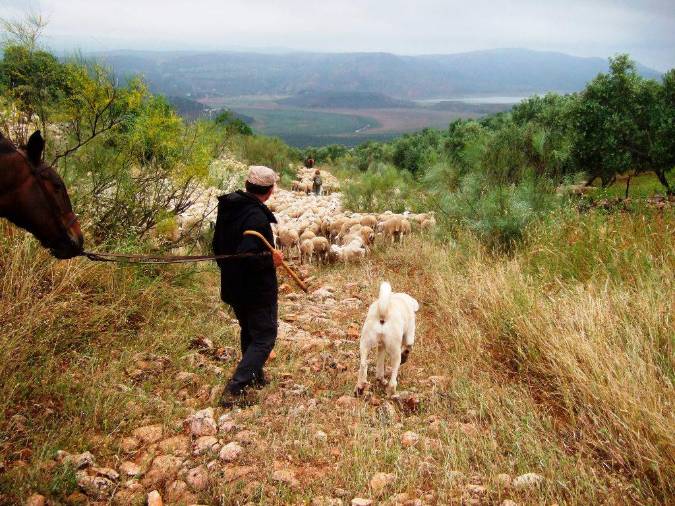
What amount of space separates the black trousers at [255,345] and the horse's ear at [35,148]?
1.84 m

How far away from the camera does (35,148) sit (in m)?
2.80

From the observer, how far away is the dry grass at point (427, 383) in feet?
8.96

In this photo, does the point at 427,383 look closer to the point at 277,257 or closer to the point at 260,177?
the point at 277,257

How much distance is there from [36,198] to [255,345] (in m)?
1.89

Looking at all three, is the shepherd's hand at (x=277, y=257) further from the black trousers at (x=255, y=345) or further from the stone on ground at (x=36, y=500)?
the stone on ground at (x=36, y=500)

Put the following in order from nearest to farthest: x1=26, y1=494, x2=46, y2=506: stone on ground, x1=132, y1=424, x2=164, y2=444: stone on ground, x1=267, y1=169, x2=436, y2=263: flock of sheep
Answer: x1=26, y1=494, x2=46, y2=506: stone on ground < x1=132, y1=424, x2=164, y2=444: stone on ground < x1=267, y1=169, x2=436, y2=263: flock of sheep

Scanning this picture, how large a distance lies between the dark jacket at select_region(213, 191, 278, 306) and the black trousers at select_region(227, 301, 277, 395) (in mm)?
76

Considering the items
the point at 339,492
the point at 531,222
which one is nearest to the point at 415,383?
the point at 339,492

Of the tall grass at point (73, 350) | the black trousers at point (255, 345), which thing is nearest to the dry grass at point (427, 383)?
the tall grass at point (73, 350)

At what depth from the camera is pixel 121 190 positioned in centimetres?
581

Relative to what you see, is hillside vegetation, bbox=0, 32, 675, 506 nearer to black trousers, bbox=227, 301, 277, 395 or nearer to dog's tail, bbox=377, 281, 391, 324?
black trousers, bbox=227, 301, 277, 395

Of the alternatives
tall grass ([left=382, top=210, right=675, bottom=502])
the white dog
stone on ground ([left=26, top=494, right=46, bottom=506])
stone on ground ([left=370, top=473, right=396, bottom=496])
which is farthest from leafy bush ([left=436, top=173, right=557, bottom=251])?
stone on ground ([left=26, top=494, right=46, bottom=506])

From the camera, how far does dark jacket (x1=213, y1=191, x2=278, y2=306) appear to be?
3.67 meters

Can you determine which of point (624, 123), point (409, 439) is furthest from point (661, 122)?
point (409, 439)
